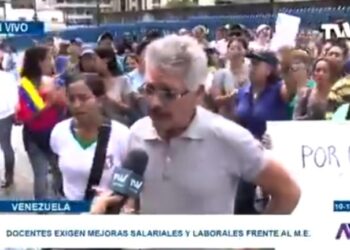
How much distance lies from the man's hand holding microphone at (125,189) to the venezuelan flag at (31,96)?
366 millimetres

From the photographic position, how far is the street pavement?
3414 mm

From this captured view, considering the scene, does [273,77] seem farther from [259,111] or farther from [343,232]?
[343,232]

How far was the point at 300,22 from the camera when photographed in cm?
335

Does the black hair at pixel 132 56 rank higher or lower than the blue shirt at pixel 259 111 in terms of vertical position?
higher

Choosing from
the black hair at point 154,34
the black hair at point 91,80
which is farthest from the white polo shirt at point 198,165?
the black hair at point 154,34

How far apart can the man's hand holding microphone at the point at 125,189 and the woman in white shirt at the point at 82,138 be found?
0.03 meters

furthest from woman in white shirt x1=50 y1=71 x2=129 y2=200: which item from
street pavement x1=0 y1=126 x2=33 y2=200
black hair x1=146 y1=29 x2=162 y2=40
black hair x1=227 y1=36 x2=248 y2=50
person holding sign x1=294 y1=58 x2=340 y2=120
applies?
person holding sign x1=294 y1=58 x2=340 y2=120

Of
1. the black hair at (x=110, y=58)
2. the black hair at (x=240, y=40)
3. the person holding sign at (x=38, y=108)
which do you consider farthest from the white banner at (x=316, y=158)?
the person holding sign at (x=38, y=108)

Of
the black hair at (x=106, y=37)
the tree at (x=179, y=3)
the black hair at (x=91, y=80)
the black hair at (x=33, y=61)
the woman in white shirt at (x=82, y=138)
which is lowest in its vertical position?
the woman in white shirt at (x=82, y=138)

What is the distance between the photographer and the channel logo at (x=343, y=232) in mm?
3455

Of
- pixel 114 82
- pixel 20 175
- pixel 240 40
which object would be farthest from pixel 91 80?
pixel 240 40

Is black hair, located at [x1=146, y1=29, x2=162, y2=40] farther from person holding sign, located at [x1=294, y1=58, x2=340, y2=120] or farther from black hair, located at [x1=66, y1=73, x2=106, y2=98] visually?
person holding sign, located at [x1=294, y1=58, x2=340, y2=120]

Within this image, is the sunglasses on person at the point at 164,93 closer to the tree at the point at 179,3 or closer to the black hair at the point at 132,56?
the black hair at the point at 132,56

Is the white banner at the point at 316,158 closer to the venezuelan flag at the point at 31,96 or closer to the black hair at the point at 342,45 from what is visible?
the black hair at the point at 342,45
